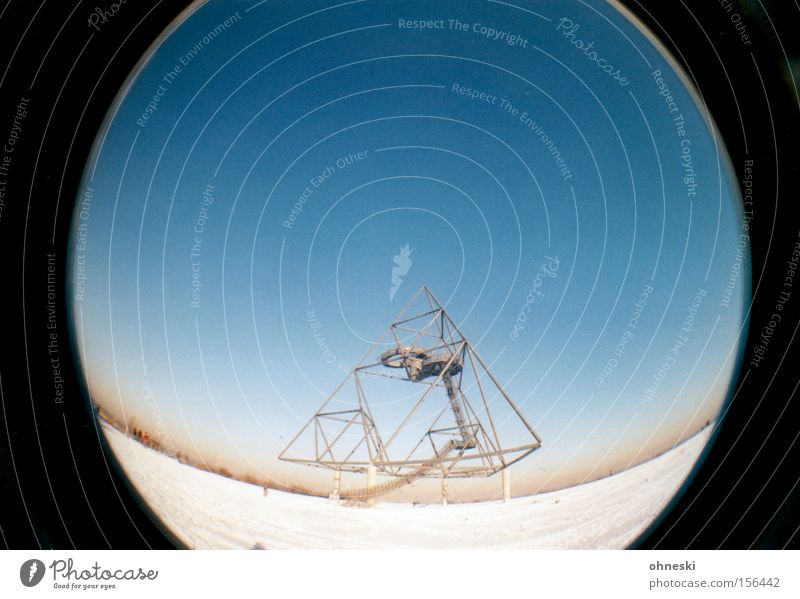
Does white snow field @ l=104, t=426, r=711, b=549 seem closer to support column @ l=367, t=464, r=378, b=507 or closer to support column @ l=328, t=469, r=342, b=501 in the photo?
support column @ l=367, t=464, r=378, b=507

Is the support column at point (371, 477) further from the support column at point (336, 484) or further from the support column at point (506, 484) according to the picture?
the support column at point (506, 484)

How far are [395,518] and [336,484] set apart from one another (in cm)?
99

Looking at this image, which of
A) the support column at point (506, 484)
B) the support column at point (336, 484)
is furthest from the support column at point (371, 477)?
the support column at point (506, 484)

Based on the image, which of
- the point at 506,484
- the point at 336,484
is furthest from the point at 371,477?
the point at 506,484

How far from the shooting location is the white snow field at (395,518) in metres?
3.34

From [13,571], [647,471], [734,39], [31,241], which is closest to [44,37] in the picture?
[31,241]

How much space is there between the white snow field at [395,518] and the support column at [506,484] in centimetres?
18

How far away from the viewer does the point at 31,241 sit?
3182mm

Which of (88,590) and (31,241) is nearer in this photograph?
(88,590)

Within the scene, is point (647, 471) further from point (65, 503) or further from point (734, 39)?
point (65, 503)

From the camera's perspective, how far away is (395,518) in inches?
162

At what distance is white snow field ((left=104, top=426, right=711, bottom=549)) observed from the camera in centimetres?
334

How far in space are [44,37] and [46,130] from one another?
0.60 metres

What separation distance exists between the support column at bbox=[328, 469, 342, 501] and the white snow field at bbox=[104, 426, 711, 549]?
0.58 meters
